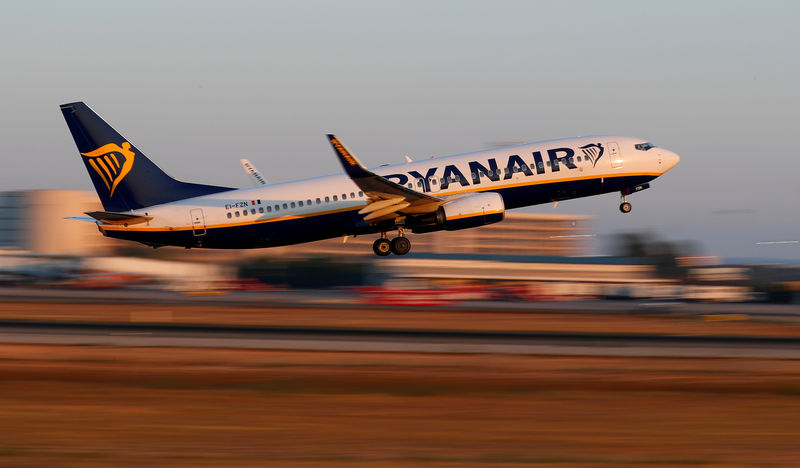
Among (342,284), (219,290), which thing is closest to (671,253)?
(342,284)

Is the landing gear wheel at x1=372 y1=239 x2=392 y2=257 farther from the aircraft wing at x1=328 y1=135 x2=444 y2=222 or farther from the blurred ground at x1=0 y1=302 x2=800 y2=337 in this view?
the blurred ground at x1=0 y1=302 x2=800 y2=337

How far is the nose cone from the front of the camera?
52.8 m

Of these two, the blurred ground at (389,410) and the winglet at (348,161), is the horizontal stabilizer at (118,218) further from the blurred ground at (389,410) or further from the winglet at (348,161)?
the winglet at (348,161)

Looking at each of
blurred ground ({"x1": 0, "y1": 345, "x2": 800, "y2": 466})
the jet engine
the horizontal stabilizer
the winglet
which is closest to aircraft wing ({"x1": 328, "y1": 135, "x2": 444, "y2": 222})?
the winglet

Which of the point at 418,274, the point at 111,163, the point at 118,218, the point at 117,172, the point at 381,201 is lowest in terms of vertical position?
the point at 418,274

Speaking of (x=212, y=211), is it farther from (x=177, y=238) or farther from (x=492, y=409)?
(x=492, y=409)

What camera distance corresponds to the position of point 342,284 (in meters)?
141

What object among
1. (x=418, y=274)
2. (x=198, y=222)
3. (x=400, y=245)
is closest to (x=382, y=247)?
(x=400, y=245)

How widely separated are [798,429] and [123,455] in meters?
20.2

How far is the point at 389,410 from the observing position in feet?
102

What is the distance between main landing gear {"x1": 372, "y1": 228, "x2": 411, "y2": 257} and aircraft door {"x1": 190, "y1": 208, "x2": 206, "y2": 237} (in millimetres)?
9161

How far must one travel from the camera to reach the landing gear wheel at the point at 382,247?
50.3 meters

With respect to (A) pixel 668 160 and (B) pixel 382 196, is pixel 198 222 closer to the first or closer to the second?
(B) pixel 382 196

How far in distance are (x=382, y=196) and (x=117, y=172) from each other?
49.1 ft
